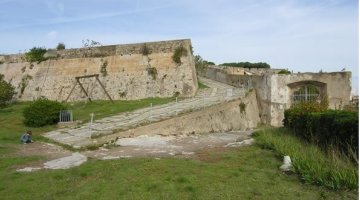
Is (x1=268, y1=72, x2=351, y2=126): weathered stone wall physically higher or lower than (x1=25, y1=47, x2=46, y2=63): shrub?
lower

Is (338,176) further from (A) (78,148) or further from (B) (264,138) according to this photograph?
(A) (78,148)

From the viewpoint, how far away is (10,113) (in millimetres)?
23453

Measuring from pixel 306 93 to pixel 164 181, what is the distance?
54.3 ft

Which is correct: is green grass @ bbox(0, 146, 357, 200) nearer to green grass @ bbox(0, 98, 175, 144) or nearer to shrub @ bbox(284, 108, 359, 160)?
shrub @ bbox(284, 108, 359, 160)

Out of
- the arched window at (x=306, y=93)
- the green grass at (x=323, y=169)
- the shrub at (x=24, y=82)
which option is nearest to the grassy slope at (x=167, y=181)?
the green grass at (x=323, y=169)

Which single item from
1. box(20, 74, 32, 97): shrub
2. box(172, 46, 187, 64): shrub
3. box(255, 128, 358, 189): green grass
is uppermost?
box(172, 46, 187, 64): shrub

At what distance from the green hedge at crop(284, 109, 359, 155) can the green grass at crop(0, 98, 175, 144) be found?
887 centimetres

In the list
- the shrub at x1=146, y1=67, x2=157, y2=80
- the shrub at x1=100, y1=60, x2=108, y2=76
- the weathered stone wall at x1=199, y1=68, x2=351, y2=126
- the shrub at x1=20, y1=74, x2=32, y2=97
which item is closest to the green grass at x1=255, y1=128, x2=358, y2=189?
the weathered stone wall at x1=199, y1=68, x2=351, y2=126

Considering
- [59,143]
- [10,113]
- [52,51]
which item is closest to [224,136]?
[59,143]

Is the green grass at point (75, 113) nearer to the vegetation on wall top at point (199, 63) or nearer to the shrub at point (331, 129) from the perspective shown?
the shrub at point (331, 129)

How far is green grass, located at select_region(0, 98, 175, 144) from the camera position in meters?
16.6

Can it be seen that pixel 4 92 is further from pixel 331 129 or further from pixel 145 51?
pixel 331 129

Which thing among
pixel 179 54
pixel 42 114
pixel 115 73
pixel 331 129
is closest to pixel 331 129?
pixel 331 129

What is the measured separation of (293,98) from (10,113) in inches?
584
